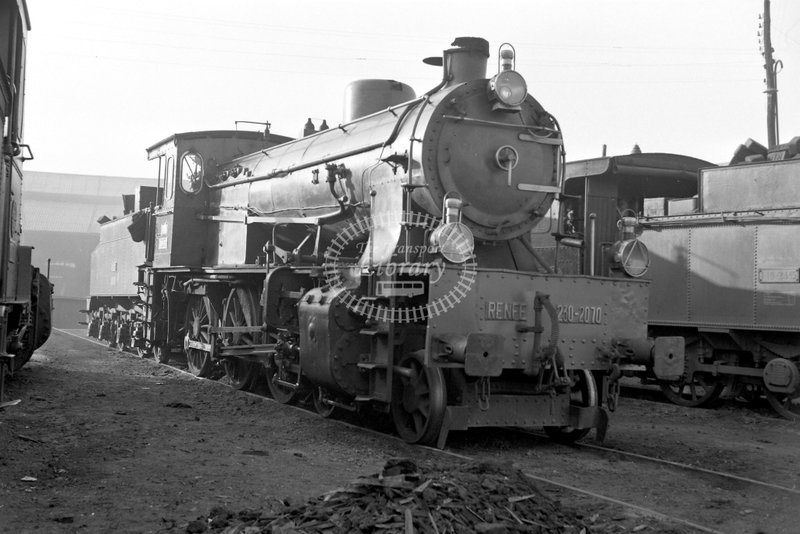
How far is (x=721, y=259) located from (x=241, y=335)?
6465mm

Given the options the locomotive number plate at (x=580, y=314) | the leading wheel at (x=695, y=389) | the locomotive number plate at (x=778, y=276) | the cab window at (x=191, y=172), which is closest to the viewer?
the locomotive number plate at (x=580, y=314)

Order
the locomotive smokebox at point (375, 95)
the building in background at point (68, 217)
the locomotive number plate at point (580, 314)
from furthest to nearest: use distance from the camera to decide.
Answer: the building in background at point (68, 217) < the locomotive smokebox at point (375, 95) < the locomotive number plate at point (580, 314)

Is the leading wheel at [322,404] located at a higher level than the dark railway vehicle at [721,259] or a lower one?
lower

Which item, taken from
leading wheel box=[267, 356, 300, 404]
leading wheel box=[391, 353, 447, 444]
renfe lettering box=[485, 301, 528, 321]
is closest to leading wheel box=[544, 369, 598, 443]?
renfe lettering box=[485, 301, 528, 321]

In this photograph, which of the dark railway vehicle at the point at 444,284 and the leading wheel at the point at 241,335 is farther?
the leading wheel at the point at 241,335

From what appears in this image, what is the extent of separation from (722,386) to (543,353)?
18.5ft

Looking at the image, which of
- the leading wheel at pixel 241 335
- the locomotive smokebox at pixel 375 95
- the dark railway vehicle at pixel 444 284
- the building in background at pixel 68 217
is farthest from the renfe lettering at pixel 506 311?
the building in background at pixel 68 217

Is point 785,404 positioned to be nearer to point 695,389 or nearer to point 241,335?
point 695,389

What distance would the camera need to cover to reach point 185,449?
6.62 m

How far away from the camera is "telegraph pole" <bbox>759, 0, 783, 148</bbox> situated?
2011 cm

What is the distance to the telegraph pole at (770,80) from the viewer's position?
20.1 metres

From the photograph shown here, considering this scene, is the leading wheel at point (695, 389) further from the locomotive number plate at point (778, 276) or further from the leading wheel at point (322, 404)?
the leading wheel at point (322, 404)

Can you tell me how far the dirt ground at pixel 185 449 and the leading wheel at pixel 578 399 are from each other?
508mm

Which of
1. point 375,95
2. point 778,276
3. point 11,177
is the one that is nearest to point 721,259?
point 778,276
